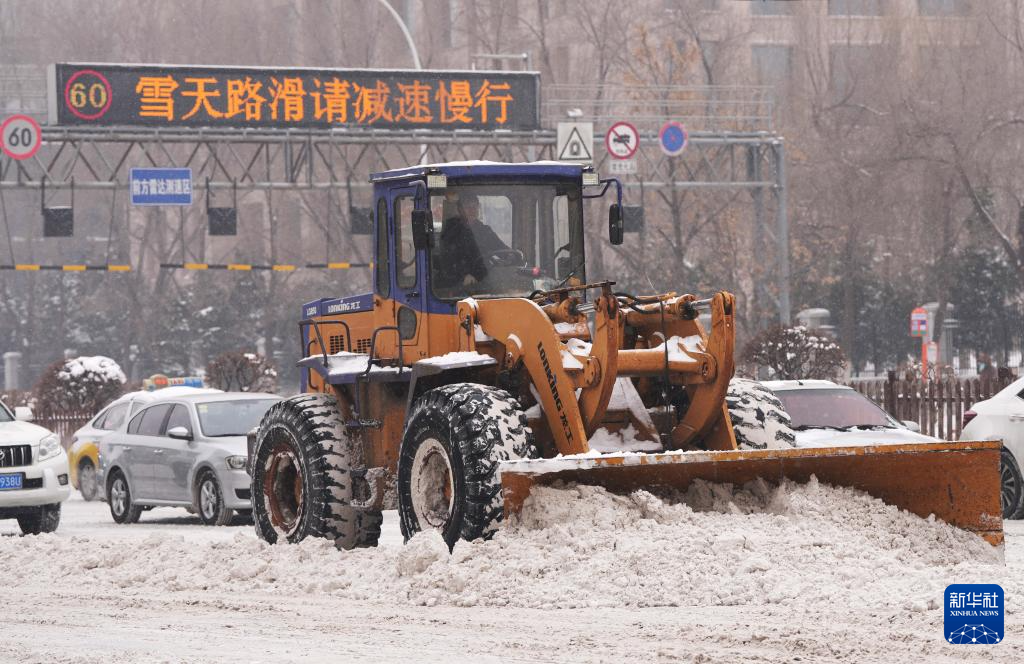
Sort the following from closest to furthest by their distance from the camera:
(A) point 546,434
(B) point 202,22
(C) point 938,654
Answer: (C) point 938,654 → (A) point 546,434 → (B) point 202,22

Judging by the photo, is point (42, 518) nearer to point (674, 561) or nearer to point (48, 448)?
point (48, 448)

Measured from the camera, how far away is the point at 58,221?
3866 centimetres

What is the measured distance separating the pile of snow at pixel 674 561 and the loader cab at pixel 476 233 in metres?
1.92

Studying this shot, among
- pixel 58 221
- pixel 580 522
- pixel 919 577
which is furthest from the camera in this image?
pixel 58 221

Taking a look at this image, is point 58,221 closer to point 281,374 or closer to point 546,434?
point 281,374

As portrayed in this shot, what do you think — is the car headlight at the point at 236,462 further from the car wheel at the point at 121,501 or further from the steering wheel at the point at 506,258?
the steering wheel at the point at 506,258

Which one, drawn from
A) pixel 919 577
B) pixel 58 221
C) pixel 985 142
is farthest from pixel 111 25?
pixel 919 577

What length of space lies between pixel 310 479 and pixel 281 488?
0.88 meters

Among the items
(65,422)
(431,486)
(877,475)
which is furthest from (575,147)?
(877,475)

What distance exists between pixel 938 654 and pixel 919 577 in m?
1.84

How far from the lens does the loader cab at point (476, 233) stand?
1232 cm

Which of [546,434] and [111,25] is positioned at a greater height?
[111,25]

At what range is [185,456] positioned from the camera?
1941 centimetres

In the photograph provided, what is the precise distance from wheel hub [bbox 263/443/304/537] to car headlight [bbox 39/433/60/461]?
200 inches
